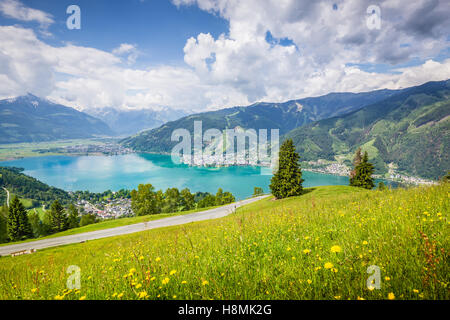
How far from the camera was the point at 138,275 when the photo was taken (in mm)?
3730

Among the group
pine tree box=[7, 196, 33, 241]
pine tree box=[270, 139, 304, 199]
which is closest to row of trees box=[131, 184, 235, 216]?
pine tree box=[7, 196, 33, 241]

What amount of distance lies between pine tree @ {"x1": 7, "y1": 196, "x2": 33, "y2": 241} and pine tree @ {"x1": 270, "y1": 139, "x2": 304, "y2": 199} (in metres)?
58.2

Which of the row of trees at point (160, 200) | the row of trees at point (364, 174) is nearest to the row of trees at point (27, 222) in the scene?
the row of trees at point (160, 200)

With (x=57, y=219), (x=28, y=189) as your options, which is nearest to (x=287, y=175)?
(x=57, y=219)

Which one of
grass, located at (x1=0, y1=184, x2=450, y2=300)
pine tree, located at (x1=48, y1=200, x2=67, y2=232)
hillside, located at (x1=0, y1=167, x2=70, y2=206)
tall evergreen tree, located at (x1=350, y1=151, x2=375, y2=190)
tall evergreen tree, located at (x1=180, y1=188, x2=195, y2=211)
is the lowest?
hillside, located at (x1=0, y1=167, x2=70, y2=206)

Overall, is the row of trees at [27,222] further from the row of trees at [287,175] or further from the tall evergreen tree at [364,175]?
the tall evergreen tree at [364,175]

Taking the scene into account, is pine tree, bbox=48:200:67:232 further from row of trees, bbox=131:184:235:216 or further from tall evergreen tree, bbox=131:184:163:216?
tall evergreen tree, bbox=131:184:163:216

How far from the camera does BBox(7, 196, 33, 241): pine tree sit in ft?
147

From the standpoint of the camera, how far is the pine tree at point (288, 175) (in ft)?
112

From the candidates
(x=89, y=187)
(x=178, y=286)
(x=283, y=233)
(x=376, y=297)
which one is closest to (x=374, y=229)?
(x=283, y=233)

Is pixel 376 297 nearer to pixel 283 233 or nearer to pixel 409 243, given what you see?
pixel 409 243

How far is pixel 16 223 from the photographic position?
45000mm

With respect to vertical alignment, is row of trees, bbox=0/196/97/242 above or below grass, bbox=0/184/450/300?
below
